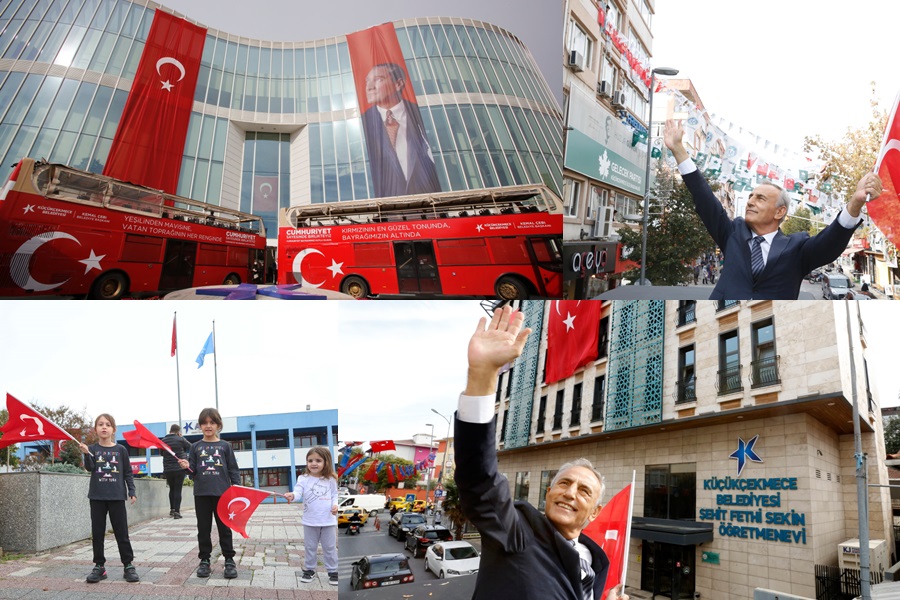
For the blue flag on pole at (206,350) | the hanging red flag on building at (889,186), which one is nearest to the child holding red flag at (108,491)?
the blue flag on pole at (206,350)

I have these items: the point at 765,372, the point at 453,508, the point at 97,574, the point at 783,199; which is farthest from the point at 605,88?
the point at 97,574

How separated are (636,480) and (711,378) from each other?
2.22 ft

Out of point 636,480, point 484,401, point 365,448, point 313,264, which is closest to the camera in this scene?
point 484,401

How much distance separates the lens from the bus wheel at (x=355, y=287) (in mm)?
4586

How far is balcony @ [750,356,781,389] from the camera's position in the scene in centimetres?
326

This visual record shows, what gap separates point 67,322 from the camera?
12.9 ft

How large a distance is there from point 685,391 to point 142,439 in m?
3.09

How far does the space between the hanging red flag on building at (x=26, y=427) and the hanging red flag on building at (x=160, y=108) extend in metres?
1.74

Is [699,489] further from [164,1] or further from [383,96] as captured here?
[164,1]

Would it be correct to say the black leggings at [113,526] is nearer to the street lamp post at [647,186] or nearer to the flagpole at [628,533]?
the flagpole at [628,533]

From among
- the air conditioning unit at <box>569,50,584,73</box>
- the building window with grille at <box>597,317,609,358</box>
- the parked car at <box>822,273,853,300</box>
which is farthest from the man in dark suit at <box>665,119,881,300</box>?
the air conditioning unit at <box>569,50,584,73</box>

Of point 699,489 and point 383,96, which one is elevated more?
point 383,96

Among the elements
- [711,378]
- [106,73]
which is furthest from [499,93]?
[106,73]

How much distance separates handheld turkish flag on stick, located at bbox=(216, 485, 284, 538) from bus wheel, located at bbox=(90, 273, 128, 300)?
174cm
